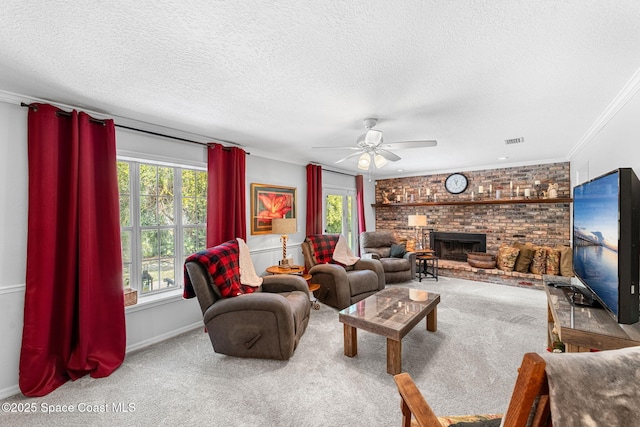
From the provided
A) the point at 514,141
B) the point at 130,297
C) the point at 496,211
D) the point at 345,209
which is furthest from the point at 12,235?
the point at 496,211

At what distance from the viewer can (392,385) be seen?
204 centimetres

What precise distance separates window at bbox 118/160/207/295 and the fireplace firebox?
5.01 metres

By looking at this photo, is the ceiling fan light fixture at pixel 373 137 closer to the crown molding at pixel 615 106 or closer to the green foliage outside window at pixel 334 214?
the crown molding at pixel 615 106

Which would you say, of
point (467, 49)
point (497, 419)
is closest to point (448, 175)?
point (467, 49)

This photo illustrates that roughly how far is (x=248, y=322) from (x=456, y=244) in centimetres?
516

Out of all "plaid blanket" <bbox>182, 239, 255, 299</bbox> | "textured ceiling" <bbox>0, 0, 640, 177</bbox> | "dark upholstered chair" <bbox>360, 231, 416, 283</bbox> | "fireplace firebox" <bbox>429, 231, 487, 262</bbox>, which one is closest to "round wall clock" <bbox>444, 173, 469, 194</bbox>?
"fireplace firebox" <bbox>429, 231, 487, 262</bbox>

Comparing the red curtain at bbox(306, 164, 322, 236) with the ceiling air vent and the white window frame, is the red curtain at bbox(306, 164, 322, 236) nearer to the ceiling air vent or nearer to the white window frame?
the white window frame

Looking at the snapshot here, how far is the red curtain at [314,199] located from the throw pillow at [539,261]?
380 centimetres

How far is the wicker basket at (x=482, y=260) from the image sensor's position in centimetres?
517

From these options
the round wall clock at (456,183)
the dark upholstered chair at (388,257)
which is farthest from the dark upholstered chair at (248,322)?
the round wall clock at (456,183)

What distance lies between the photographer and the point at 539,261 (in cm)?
468

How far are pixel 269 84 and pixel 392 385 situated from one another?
7.96 ft

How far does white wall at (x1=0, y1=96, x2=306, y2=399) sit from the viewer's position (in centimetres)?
205

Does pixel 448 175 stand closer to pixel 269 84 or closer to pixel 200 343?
pixel 269 84
